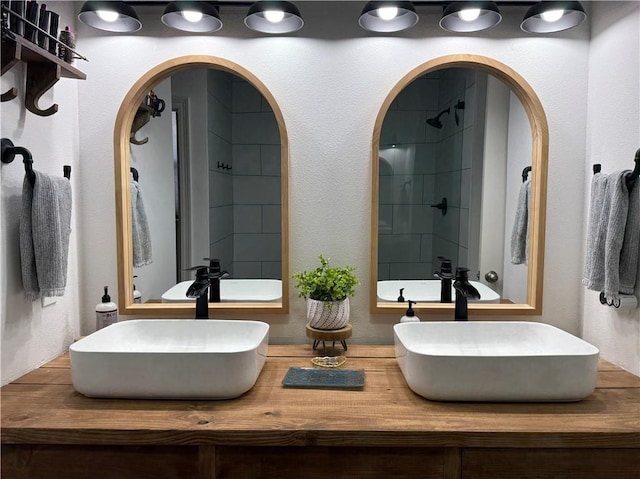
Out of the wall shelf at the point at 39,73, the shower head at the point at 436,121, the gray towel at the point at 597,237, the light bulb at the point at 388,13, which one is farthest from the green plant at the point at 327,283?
the wall shelf at the point at 39,73

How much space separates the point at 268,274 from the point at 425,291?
56 cm

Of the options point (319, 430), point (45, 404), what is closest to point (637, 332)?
point (319, 430)

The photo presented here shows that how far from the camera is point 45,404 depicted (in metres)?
1.18

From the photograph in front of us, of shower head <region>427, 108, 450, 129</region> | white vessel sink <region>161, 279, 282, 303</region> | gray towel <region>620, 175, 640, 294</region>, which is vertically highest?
shower head <region>427, 108, 450, 129</region>

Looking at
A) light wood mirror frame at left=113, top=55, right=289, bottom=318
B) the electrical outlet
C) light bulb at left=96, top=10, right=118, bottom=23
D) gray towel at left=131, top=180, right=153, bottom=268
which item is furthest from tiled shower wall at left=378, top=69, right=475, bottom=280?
the electrical outlet

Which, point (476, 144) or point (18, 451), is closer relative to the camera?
point (18, 451)

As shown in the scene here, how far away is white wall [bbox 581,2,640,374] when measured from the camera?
138 cm

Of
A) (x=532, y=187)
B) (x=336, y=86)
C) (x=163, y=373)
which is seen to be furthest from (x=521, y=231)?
(x=163, y=373)

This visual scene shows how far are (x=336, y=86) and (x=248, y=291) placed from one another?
2.59 ft

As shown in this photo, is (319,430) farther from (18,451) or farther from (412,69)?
(412,69)

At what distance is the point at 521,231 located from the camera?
5.49 feet

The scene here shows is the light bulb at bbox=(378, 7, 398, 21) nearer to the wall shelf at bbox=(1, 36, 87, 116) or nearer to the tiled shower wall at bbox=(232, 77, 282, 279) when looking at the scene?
the tiled shower wall at bbox=(232, 77, 282, 279)

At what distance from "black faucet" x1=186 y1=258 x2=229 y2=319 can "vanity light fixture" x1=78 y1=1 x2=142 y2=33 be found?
845 mm

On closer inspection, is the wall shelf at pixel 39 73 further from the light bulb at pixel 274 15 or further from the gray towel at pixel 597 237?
the gray towel at pixel 597 237
